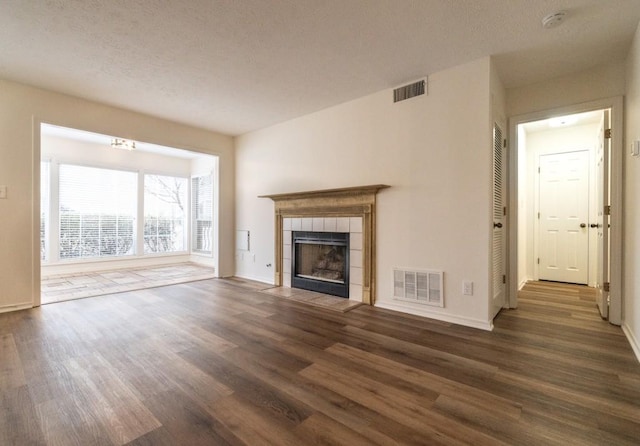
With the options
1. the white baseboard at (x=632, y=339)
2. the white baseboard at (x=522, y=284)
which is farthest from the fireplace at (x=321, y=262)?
the white baseboard at (x=522, y=284)

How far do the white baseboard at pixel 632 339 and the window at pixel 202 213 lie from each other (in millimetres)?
6836

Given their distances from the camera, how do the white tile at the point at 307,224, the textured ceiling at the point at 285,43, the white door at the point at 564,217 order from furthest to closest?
the white door at the point at 564,217
the white tile at the point at 307,224
the textured ceiling at the point at 285,43

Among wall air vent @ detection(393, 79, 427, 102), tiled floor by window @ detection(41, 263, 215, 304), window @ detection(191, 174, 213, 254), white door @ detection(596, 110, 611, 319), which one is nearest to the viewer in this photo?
white door @ detection(596, 110, 611, 319)

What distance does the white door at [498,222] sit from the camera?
9.95ft

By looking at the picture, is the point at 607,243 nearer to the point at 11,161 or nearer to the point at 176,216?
the point at 11,161

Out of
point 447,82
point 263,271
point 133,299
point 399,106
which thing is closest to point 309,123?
point 399,106

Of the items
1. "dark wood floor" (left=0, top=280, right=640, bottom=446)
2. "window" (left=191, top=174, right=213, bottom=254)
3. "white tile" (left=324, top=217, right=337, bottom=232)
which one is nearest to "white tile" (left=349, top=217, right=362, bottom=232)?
"white tile" (left=324, top=217, right=337, bottom=232)

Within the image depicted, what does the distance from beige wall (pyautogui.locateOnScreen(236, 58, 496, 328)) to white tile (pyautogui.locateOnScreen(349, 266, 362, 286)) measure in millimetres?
265

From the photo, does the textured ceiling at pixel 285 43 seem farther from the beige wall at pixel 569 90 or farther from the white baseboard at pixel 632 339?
the white baseboard at pixel 632 339

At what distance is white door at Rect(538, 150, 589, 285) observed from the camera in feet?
15.4

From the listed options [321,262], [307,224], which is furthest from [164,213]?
[321,262]

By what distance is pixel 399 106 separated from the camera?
334 cm

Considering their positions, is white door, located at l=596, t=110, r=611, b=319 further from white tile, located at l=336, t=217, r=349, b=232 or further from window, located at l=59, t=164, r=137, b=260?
window, located at l=59, t=164, r=137, b=260

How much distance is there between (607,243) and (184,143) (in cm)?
571
